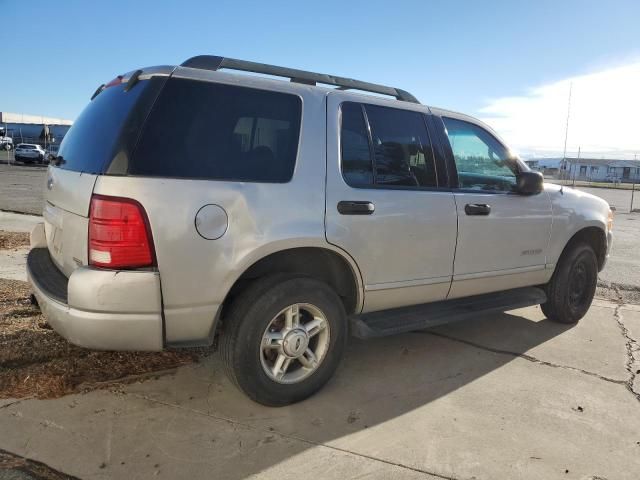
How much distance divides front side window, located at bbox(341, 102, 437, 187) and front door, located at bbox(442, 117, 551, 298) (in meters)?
0.31

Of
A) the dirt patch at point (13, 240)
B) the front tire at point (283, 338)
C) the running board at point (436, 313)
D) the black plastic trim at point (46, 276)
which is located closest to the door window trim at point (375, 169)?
the front tire at point (283, 338)

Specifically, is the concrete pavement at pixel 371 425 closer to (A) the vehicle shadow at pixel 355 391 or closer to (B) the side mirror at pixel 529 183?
(A) the vehicle shadow at pixel 355 391

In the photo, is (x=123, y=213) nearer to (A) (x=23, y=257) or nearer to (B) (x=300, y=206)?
(B) (x=300, y=206)

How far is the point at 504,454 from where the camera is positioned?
9.18 feet

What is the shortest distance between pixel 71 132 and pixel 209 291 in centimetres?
173

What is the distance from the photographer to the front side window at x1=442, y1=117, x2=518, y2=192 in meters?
3.99

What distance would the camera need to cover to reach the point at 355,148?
11.0ft

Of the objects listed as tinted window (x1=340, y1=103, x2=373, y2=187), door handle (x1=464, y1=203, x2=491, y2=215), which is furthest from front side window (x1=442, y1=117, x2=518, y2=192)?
tinted window (x1=340, y1=103, x2=373, y2=187)

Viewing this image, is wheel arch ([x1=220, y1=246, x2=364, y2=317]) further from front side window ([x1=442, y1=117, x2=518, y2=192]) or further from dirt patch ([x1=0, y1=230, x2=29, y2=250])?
dirt patch ([x1=0, y1=230, x2=29, y2=250])

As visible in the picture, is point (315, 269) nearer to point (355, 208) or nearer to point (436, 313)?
point (355, 208)

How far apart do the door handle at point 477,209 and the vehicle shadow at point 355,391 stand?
120 centimetres

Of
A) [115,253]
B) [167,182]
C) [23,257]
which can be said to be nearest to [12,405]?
[115,253]

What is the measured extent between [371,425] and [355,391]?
44cm

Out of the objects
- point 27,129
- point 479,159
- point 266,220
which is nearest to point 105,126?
point 266,220
